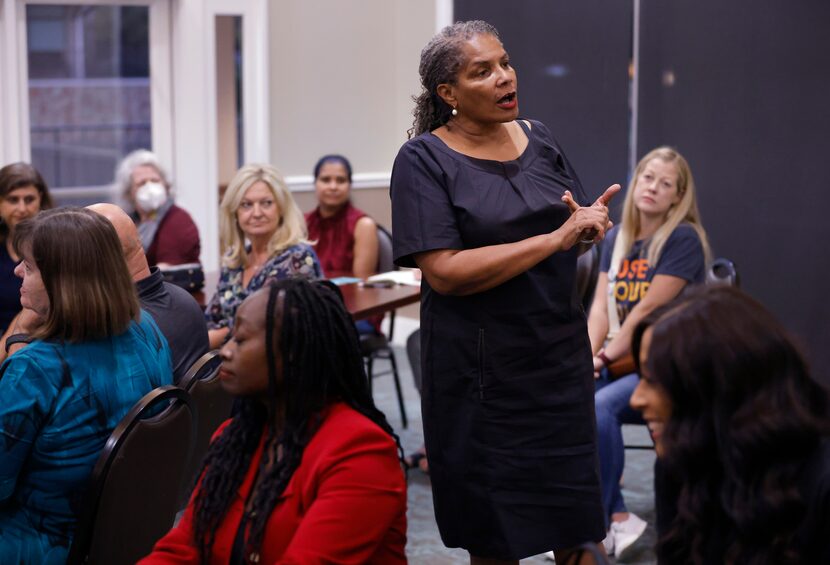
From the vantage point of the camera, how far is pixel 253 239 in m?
4.09

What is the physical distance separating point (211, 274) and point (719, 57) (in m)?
2.53

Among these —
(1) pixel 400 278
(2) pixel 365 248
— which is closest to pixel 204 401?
(1) pixel 400 278

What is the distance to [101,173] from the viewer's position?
648 centimetres

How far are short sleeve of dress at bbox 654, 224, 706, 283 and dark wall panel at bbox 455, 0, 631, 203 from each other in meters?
1.92

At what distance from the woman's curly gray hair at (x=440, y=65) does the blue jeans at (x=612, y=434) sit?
1.62 meters

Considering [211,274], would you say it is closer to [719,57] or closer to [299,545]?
[719,57]

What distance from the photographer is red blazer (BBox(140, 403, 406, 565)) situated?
1.67 metres

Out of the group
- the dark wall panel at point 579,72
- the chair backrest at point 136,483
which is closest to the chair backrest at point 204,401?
the chair backrest at point 136,483

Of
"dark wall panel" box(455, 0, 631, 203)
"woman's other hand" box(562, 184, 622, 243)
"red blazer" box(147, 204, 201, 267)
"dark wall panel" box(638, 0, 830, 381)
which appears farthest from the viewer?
"dark wall panel" box(455, 0, 631, 203)

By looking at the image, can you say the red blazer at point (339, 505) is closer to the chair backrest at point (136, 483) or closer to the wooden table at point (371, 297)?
the chair backrest at point (136, 483)

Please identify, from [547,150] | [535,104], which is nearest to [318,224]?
[535,104]

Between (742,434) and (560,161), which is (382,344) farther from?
(742,434)

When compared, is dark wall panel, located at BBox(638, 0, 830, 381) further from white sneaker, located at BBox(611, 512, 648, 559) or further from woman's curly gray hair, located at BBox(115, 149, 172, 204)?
woman's curly gray hair, located at BBox(115, 149, 172, 204)

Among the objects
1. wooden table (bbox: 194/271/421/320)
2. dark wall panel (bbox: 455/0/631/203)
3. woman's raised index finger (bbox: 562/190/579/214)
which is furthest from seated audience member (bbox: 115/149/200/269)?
woman's raised index finger (bbox: 562/190/579/214)
